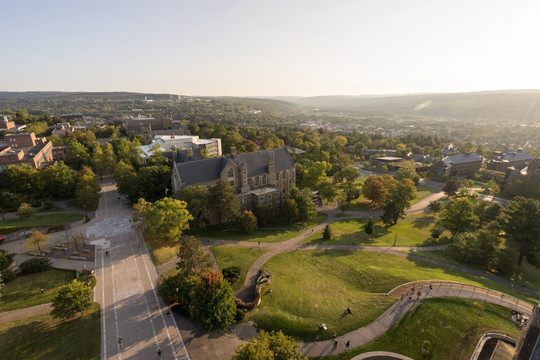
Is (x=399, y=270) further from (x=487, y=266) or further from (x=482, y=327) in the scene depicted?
(x=487, y=266)

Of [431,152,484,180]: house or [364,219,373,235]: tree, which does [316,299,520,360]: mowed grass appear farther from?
[431,152,484,180]: house

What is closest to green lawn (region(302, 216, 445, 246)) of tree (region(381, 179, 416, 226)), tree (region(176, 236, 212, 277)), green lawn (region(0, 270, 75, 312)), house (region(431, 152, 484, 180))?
tree (region(381, 179, 416, 226))

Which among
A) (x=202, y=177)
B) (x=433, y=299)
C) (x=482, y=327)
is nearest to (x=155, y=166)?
(x=202, y=177)

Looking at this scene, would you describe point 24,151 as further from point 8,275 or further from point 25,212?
point 8,275

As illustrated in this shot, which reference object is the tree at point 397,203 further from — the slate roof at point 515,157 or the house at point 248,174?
the slate roof at point 515,157

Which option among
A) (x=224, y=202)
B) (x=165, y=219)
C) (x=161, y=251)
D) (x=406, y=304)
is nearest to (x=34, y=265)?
(x=161, y=251)
